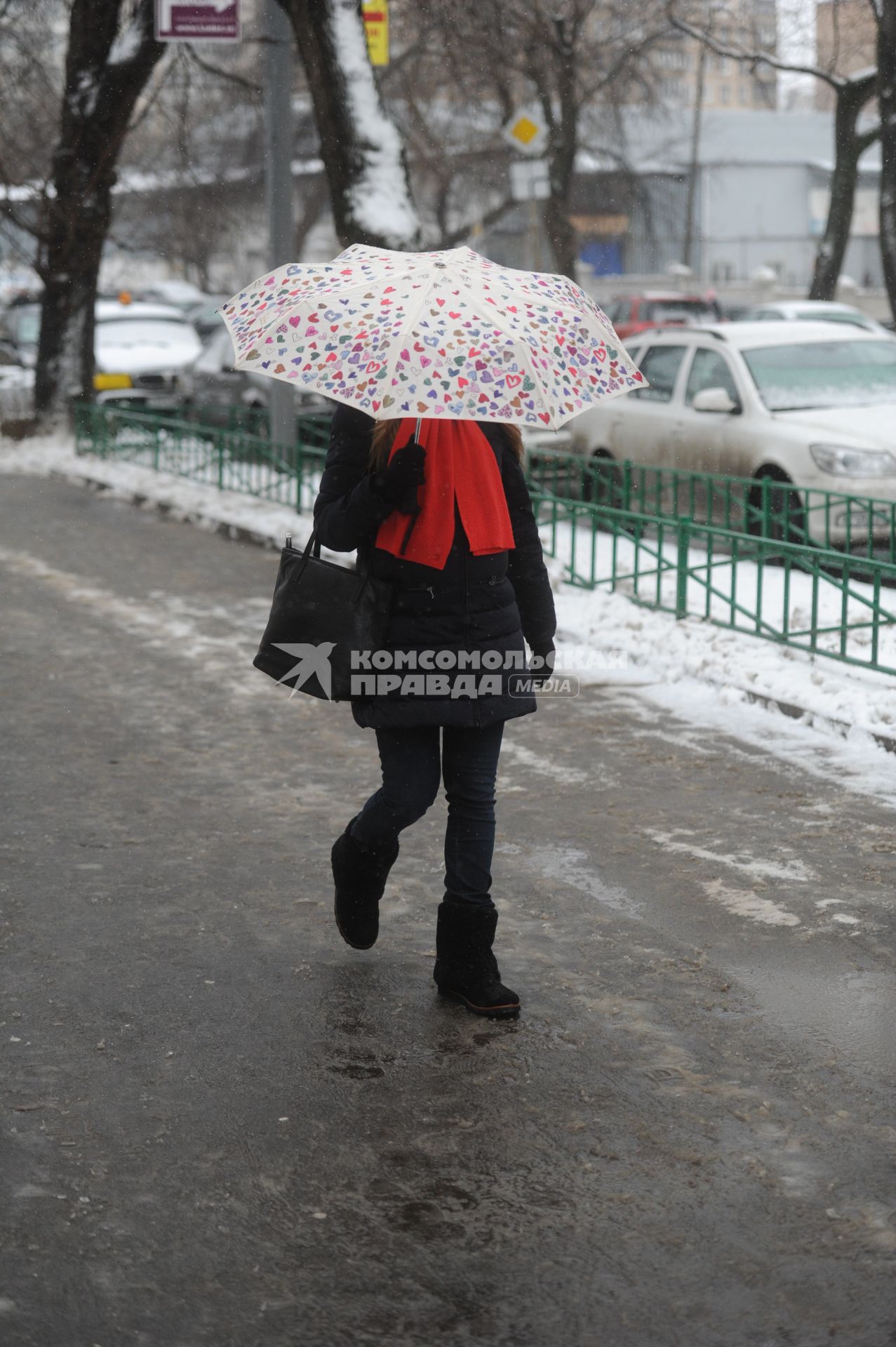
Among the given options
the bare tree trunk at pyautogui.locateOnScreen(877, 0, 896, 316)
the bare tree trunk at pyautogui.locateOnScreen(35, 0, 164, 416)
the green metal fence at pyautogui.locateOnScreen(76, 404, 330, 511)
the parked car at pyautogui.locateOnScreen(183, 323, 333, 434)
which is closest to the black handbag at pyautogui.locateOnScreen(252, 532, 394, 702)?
the green metal fence at pyautogui.locateOnScreen(76, 404, 330, 511)

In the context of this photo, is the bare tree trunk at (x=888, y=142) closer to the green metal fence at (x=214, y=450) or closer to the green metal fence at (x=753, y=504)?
the green metal fence at (x=214, y=450)

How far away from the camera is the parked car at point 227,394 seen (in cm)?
1859

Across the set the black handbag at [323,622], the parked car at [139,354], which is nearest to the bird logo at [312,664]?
the black handbag at [323,622]

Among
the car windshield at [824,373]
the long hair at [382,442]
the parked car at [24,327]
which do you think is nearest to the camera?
the long hair at [382,442]

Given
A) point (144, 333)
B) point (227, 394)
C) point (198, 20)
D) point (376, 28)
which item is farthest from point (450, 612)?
point (144, 333)

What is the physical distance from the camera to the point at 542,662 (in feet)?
15.2

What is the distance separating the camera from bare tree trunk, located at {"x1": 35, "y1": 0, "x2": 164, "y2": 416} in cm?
1859

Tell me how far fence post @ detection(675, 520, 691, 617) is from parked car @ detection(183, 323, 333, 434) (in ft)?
27.7

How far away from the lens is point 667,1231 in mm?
3383

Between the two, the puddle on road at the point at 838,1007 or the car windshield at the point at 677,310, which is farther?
the car windshield at the point at 677,310

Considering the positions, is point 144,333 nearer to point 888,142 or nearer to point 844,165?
point 844,165

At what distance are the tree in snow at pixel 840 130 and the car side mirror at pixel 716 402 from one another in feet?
38.9

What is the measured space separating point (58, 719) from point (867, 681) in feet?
12.1

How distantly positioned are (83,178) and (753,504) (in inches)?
430
